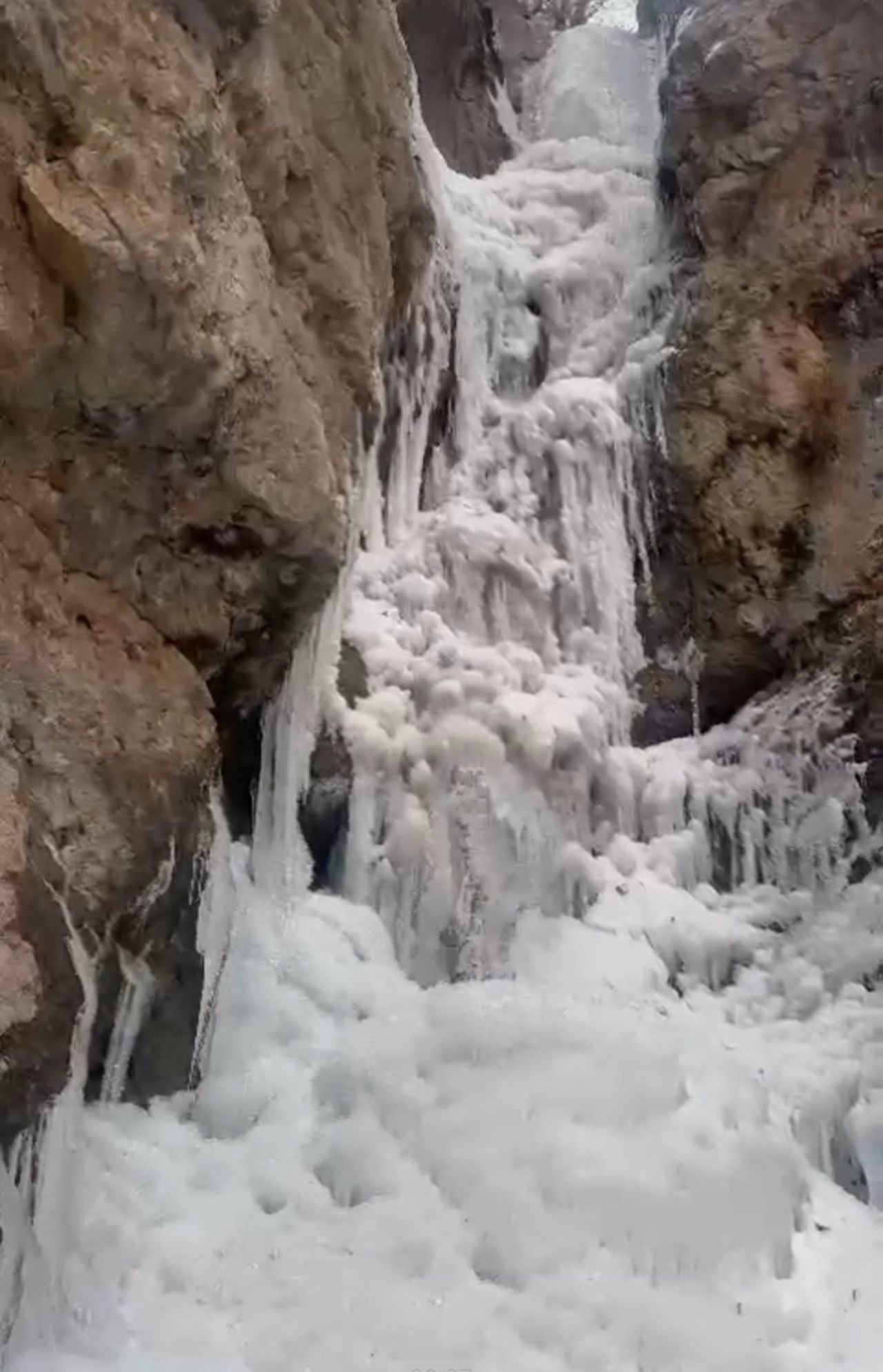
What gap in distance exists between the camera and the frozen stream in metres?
3.32

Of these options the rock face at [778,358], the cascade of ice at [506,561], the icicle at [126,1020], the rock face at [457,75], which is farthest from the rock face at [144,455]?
the rock face at [457,75]

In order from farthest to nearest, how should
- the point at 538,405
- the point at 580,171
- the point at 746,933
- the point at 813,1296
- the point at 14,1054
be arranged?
the point at 580,171, the point at 538,405, the point at 746,933, the point at 813,1296, the point at 14,1054

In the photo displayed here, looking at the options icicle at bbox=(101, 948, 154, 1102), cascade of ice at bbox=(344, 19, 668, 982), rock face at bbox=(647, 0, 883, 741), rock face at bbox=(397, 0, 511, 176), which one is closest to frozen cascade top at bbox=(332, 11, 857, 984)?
cascade of ice at bbox=(344, 19, 668, 982)

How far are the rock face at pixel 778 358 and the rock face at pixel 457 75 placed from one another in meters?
2.14

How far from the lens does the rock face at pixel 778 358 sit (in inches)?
233

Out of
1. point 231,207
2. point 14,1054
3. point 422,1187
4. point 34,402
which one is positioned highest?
point 231,207

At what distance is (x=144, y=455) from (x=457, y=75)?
267 inches

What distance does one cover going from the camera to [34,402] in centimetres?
329

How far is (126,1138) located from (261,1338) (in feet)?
2.45

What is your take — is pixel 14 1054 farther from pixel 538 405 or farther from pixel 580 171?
pixel 580 171

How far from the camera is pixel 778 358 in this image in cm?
623

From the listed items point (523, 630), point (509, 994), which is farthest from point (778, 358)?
point (509, 994)

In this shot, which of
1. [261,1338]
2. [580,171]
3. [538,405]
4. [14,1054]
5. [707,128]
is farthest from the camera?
[580,171]

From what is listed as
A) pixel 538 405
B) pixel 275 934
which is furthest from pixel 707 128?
pixel 275 934
